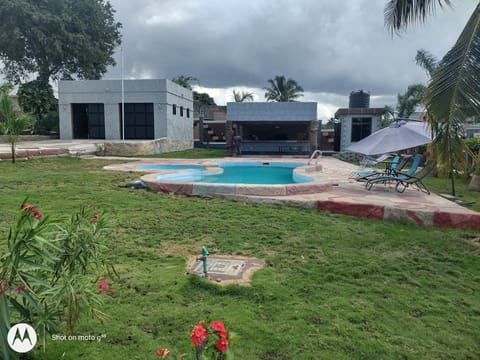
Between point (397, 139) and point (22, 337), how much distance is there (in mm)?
8117

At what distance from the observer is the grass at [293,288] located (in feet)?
7.77

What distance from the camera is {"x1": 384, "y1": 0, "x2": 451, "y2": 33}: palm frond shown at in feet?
16.8

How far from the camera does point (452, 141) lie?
434 cm

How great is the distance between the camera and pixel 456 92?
411 cm

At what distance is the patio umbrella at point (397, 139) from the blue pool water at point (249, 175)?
1.92m

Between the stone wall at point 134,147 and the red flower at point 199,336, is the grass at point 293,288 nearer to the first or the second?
the red flower at point 199,336

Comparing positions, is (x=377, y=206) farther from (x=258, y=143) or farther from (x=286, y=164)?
(x=258, y=143)

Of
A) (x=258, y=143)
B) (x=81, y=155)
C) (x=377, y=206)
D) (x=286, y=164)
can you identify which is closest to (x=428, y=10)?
(x=377, y=206)

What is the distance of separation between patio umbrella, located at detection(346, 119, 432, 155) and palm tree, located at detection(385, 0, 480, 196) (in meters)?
3.24

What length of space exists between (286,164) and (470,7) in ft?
38.8

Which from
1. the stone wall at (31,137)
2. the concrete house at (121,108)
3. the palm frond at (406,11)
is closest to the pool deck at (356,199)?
the palm frond at (406,11)

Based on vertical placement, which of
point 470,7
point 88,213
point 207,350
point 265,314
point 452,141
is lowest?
point 265,314

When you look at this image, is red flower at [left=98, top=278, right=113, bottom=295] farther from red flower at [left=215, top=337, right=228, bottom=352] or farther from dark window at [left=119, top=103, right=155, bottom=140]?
dark window at [left=119, top=103, right=155, bottom=140]

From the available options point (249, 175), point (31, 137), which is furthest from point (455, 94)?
point (31, 137)
